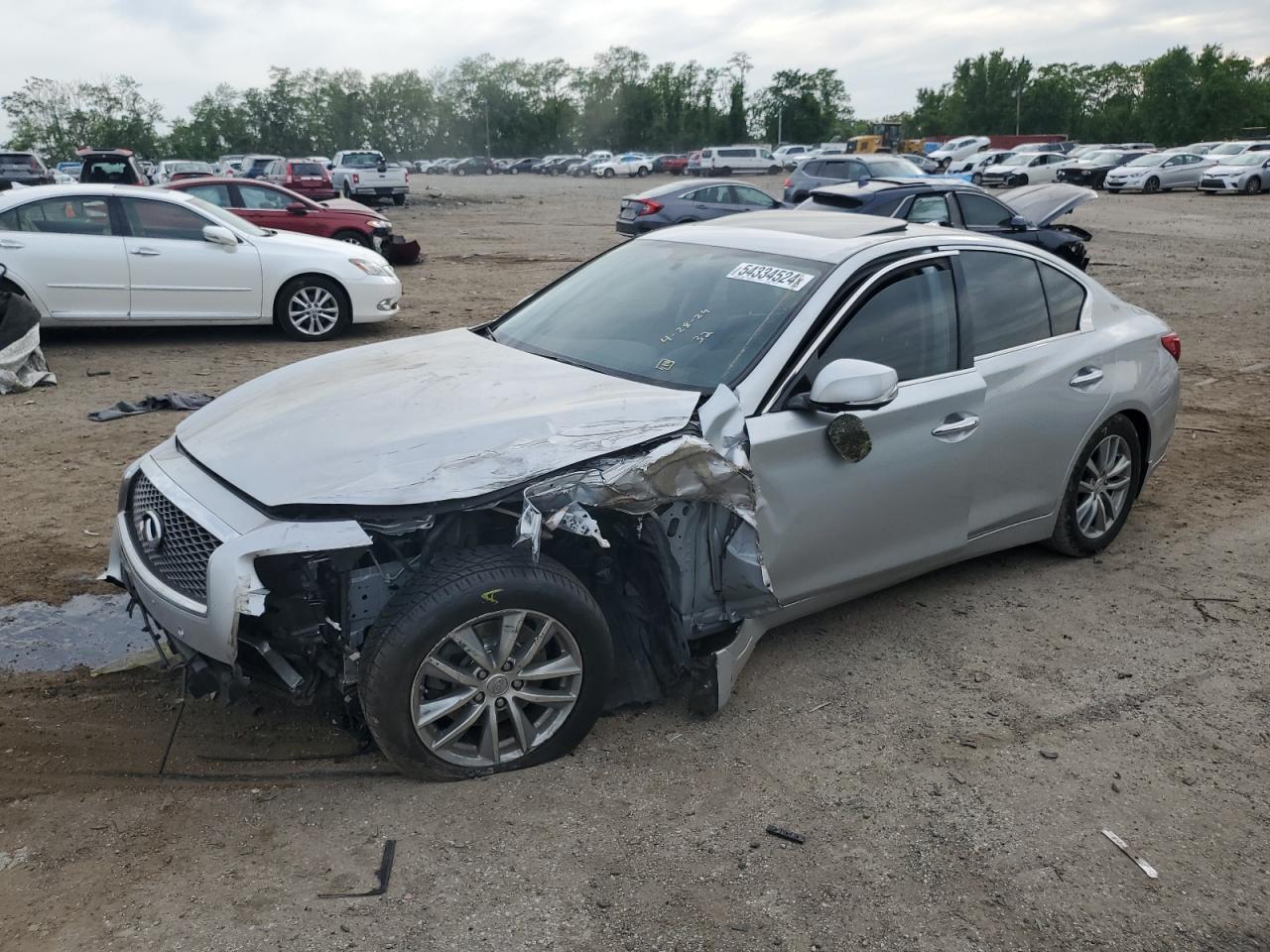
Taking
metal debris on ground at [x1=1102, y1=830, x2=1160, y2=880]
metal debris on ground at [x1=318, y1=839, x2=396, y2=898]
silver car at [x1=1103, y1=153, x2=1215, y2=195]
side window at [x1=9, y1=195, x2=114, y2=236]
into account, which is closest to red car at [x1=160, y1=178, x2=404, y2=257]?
side window at [x1=9, y1=195, x2=114, y2=236]

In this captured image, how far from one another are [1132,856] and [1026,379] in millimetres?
2144

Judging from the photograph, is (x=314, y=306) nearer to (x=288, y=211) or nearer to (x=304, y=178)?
(x=288, y=211)

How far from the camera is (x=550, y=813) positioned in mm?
3312

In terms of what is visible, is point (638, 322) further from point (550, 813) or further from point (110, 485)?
point (110, 485)

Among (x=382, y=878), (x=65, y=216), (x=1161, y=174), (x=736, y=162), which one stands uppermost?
(x=65, y=216)

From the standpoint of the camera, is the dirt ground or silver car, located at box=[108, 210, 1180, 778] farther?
silver car, located at box=[108, 210, 1180, 778]

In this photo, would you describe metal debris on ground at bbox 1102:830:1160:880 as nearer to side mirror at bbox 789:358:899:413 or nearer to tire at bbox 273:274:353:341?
side mirror at bbox 789:358:899:413

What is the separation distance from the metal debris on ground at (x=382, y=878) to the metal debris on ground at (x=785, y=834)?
1109 millimetres

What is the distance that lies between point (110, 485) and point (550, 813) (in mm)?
4204

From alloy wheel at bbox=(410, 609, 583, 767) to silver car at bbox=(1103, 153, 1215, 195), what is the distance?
131 ft

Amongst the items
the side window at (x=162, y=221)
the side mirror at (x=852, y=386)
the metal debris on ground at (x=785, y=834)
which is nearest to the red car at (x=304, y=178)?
the side window at (x=162, y=221)

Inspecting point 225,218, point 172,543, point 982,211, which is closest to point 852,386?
point 172,543

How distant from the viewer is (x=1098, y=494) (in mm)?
5277

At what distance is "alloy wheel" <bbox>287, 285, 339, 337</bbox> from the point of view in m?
10.9
